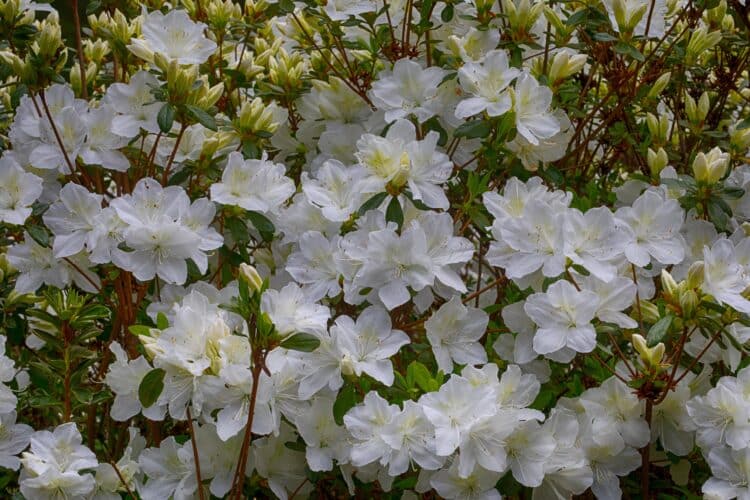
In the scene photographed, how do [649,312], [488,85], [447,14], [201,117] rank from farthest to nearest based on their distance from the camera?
[447,14] → [488,85] → [201,117] → [649,312]

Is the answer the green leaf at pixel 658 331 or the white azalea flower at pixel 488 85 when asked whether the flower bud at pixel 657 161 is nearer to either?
the white azalea flower at pixel 488 85

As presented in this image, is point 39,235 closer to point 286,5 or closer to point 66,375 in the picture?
point 66,375

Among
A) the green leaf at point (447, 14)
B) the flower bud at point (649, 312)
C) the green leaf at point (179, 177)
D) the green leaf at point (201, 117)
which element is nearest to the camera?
the flower bud at point (649, 312)

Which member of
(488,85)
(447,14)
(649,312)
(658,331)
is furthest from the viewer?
(447,14)

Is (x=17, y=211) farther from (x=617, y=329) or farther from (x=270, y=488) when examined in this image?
(x=617, y=329)

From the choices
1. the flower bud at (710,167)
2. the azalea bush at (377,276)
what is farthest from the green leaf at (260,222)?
the flower bud at (710,167)

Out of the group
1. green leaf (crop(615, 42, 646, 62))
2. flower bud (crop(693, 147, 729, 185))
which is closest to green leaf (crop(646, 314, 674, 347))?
flower bud (crop(693, 147, 729, 185))

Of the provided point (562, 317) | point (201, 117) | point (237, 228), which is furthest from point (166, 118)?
point (562, 317)
